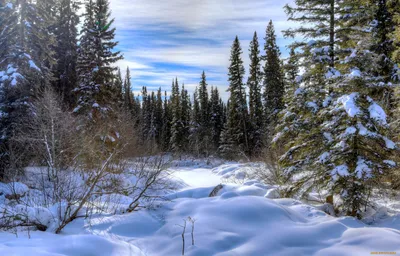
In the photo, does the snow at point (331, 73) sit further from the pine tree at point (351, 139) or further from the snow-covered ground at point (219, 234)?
the snow-covered ground at point (219, 234)

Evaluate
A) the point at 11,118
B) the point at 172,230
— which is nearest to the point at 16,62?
the point at 11,118

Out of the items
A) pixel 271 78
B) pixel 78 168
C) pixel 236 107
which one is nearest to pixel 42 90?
pixel 78 168

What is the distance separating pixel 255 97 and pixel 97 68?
70.8 feet

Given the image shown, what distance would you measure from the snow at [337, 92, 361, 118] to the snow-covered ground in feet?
8.64

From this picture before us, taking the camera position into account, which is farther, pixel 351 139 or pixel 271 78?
pixel 271 78

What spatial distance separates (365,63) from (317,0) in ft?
9.14

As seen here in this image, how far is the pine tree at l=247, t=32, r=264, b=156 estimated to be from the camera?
32.1 metres

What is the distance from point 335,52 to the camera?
862 cm

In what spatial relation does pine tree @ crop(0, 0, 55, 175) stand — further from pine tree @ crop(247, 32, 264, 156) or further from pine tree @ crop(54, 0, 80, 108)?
pine tree @ crop(247, 32, 264, 156)

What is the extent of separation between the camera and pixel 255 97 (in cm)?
3419

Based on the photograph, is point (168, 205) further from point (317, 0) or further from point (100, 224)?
point (317, 0)

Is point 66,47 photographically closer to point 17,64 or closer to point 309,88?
point 17,64

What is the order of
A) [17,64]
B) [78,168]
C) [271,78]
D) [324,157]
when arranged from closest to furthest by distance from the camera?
[324,157] → [78,168] → [17,64] → [271,78]

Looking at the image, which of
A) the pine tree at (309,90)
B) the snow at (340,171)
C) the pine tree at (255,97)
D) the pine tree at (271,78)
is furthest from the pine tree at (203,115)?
the snow at (340,171)
